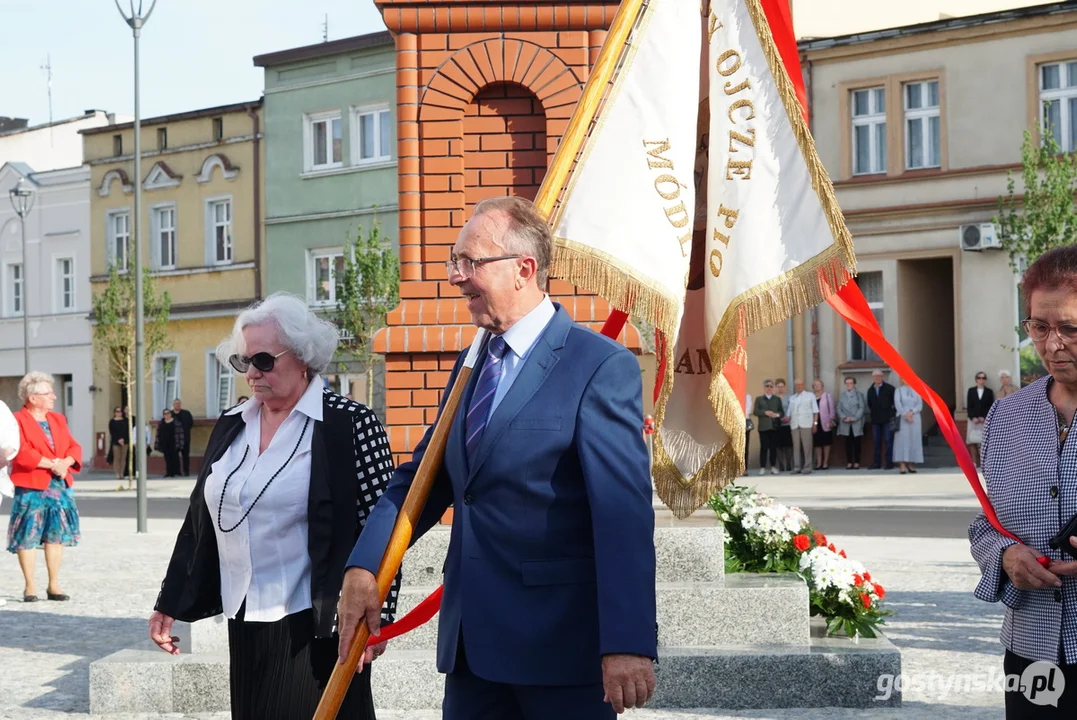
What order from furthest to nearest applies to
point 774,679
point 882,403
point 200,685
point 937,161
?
1. point 937,161
2. point 882,403
3. point 200,685
4. point 774,679

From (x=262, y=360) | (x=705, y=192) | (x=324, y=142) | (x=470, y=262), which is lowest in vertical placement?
(x=262, y=360)

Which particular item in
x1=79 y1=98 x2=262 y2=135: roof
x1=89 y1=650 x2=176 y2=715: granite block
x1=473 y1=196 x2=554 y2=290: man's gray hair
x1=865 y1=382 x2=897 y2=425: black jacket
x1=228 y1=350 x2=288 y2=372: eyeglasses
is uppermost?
x1=79 y1=98 x2=262 y2=135: roof

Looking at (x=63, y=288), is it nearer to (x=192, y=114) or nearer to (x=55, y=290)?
(x=55, y=290)

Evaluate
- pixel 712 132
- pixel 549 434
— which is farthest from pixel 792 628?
pixel 549 434

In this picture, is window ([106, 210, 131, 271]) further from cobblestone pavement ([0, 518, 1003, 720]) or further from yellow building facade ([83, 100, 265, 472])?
cobblestone pavement ([0, 518, 1003, 720])

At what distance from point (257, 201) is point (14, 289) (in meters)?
11.8

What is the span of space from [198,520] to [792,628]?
3.56 m

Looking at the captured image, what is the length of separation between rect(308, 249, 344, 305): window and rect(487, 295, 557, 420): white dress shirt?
34.5 m

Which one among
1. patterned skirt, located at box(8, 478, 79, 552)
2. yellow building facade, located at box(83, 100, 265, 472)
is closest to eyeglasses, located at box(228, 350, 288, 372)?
patterned skirt, located at box(8, 478, 79, 552)

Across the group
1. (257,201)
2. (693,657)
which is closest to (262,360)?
(693,657)

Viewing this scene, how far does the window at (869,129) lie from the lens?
32.5 meters

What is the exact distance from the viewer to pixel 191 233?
1624 inches

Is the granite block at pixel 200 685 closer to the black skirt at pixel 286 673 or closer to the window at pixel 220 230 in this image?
the black skirt at pixel 286 673

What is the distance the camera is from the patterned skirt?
40.9 ft
